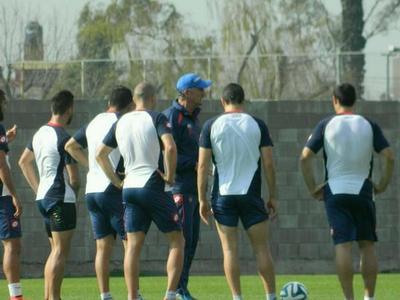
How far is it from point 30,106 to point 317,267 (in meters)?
5.30

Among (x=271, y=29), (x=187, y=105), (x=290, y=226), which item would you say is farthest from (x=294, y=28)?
(x=187, y=105)

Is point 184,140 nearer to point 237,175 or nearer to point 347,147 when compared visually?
point 237,175

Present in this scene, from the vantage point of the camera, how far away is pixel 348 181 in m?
14.4

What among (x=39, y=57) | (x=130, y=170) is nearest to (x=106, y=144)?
(x=130, y=170)

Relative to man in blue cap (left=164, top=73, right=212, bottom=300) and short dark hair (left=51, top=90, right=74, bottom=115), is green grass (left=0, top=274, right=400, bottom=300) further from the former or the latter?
short dark hair (left=51, top=90, right=74, bottom=115)

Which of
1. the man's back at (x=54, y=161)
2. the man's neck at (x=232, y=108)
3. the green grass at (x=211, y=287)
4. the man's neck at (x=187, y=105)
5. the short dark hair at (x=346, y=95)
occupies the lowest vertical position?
the green grass at (x=211, y=287)

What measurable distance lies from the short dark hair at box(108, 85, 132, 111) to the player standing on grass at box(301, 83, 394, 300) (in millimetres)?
2090

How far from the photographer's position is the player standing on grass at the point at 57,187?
1534 cm

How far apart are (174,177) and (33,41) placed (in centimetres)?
2548

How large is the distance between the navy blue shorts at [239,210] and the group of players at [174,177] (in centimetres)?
1

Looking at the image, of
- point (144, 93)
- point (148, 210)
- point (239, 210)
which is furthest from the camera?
point (239, 210)

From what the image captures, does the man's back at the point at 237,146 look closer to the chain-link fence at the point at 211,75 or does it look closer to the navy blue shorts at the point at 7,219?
the navy blue shorts at the point at 7,219

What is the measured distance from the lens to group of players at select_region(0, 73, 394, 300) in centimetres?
1445

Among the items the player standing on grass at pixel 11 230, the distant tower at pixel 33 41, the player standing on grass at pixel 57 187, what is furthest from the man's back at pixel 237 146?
the distant tower at pixel 33 41
